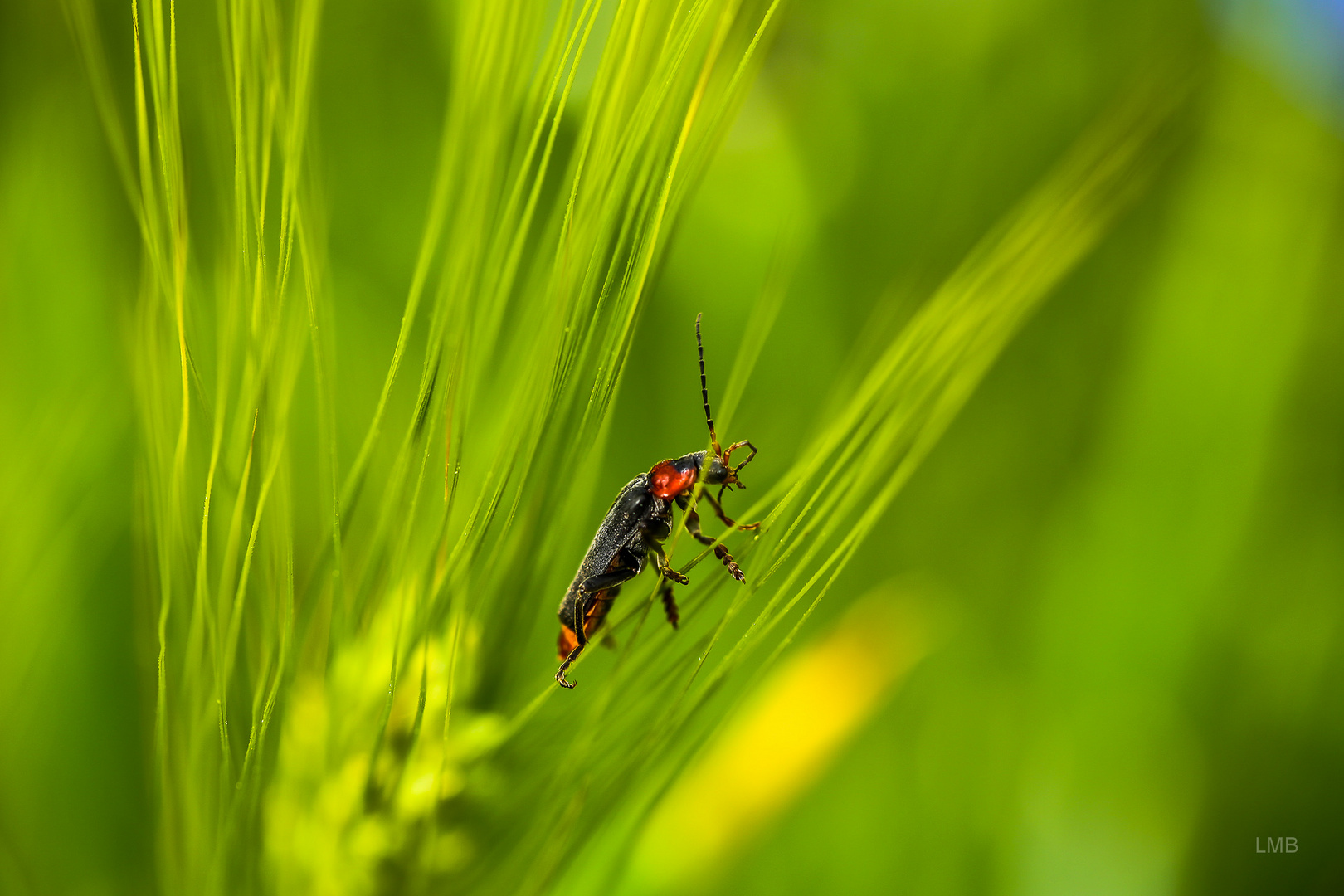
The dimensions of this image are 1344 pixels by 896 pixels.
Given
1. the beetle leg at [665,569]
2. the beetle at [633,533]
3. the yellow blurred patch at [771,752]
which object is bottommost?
the yellow blurred patch at [771,752]

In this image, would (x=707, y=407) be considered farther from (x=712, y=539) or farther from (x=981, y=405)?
(x=981, y=405)

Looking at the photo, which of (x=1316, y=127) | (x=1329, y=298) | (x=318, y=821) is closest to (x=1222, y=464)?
(x=1329, y=298)

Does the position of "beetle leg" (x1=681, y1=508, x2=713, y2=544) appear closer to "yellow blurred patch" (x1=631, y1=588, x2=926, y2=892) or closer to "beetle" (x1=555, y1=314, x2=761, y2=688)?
"beetle" (x1=555, y1=314, x2=761, y2=688)

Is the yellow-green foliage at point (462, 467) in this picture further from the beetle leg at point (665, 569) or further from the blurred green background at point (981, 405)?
the blurred green background at point (981, 405)

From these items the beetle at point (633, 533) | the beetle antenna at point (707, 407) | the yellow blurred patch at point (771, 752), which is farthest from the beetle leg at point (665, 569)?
the yellow blurred patch at point (771, 752)

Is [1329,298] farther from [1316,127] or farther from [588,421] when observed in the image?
[588,421]

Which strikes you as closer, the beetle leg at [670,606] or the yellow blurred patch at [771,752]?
the beetle leg at [670,606]

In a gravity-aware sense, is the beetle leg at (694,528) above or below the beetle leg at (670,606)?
above
